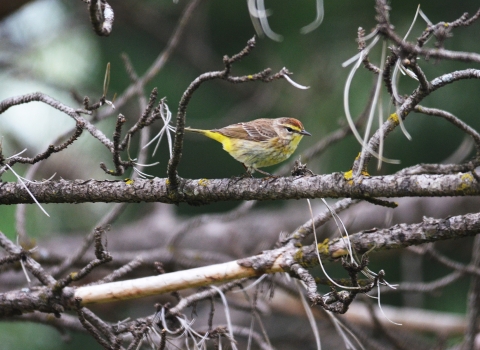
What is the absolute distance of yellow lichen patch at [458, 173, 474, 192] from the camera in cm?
217

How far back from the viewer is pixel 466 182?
7.17 feet

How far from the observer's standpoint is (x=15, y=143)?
673 centimetres

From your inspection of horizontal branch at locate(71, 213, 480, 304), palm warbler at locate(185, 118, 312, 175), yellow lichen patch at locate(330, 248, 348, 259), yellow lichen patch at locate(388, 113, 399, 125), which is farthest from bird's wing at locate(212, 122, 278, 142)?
yellow lichen patch at locate(388, 113, 399, 125)

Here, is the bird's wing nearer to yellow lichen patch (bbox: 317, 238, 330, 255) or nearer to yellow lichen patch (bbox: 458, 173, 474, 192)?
yellow lichen patch (bbox: 317, 238, 330, 255)

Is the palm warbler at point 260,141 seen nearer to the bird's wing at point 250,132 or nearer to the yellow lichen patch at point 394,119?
the bird's wing at point 250,132

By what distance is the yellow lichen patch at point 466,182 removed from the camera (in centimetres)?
217

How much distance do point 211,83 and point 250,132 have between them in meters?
4.47

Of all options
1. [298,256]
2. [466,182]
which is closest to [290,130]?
[298,256]

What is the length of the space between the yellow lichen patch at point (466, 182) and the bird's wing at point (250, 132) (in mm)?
2568

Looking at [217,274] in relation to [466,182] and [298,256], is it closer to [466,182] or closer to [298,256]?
[298,256]

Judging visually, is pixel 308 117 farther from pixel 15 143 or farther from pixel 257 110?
pixel 15 143

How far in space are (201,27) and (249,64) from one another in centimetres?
106

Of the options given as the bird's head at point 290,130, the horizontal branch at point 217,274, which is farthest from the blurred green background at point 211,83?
the horizontal branch at point 217,274

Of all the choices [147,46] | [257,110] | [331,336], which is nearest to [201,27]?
[147,46]
